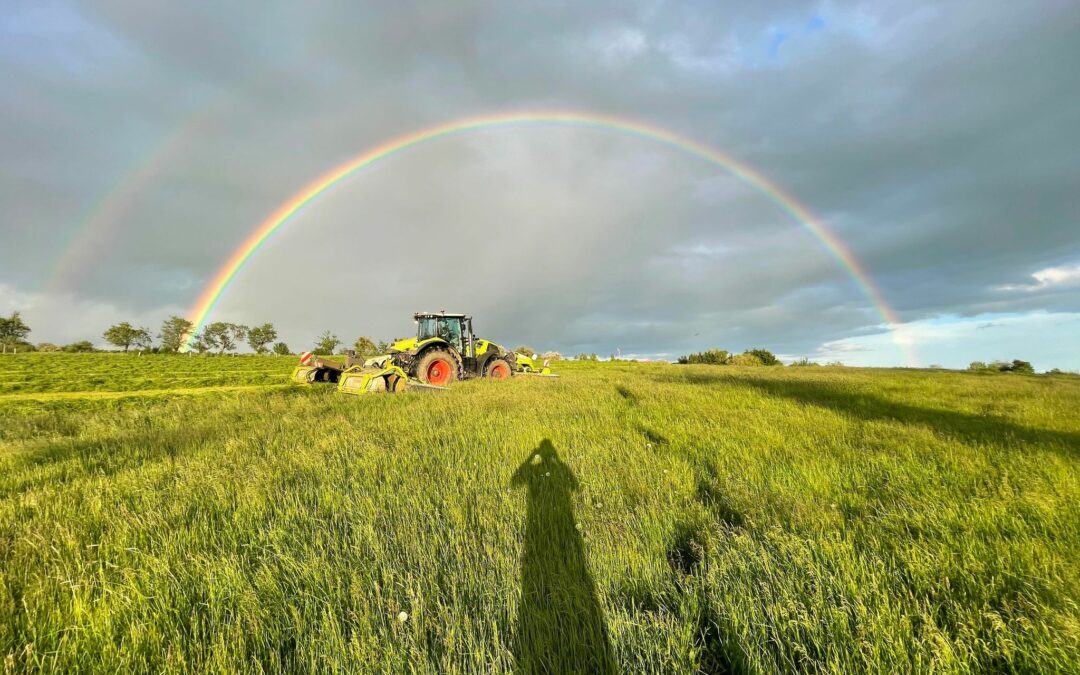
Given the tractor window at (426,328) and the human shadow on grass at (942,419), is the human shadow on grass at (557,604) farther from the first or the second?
the tractor window at (426,328)

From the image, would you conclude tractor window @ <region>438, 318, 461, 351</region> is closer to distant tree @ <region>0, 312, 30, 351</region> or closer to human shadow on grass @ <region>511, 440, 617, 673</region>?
human shadow on grass @ <region>511, 440, 617, 673</region>

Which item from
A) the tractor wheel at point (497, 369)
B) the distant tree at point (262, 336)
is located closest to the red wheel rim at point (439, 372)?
the tractor wheel at point (497, 369)

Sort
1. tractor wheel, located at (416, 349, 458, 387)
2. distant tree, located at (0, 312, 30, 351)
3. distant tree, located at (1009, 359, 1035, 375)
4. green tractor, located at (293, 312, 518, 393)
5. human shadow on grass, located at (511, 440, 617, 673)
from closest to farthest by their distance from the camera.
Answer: human shadow on grass, located at (511, 440, 617, 673), green tractor, located at (293, 312, 518, 393), tractor wheel, located at (416, 349, 458, 387), distant tree, located at (1009, 359, 1035, 375), distant tree, located at (0, 312, 30, 351)

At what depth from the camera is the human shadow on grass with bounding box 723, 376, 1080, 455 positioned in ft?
16.2

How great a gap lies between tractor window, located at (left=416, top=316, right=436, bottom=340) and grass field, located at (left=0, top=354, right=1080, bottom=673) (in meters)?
10.1

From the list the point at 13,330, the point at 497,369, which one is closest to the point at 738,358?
the point at 497,369

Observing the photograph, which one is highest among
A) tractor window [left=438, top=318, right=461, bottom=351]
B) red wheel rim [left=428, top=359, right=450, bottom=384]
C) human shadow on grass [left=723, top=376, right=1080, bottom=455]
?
tractor window [left=438, top=318, right=461, bottom=351]

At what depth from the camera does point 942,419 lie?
6375mm

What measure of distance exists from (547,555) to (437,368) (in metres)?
11.7

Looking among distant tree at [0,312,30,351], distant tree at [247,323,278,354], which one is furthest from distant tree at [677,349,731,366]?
distant tree at [0,312,30,351]

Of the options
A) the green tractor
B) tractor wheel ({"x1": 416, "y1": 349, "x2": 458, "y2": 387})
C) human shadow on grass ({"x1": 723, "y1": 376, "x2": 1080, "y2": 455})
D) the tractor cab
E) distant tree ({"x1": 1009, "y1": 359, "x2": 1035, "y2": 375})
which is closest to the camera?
human shadow on grass ({"x1": 723, "y1": 376, "x2": 1080, "y2": 455})

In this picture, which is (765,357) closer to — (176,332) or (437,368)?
(437,368)

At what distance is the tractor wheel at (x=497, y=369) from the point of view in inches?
641

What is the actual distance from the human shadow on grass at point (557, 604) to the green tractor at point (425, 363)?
29.2ft
